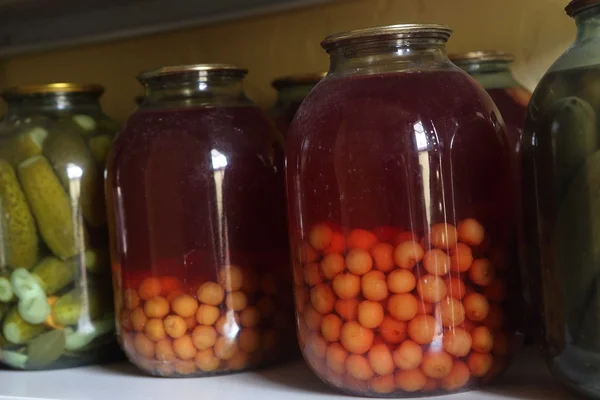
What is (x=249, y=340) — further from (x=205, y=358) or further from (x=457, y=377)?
(x=457, y=377)

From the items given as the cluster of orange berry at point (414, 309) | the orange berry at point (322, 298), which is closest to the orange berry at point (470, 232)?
the cluster of orange berry at point (414, 309)

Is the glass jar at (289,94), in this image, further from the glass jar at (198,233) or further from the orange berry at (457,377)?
the orange berry at (457,377)

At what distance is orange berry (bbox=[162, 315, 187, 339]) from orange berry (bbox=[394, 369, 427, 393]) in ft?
0.62

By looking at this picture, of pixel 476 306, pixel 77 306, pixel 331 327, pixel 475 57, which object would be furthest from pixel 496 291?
pixel 77 306

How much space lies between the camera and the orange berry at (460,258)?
54 centimetres

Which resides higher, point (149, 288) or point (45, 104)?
point (45, 104)

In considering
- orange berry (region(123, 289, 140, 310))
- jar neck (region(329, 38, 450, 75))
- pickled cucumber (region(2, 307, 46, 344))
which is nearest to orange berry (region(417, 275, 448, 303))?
jar neck (region(329, 38, 450, 75))

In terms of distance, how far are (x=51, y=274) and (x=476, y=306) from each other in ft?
1.25

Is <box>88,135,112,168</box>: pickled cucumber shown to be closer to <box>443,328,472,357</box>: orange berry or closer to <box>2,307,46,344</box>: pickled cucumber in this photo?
<box>2,307,46,344</box>: pickled cucumber

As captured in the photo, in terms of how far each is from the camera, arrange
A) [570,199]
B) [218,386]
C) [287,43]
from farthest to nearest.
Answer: [287,43] → [218,386] → [570,199]

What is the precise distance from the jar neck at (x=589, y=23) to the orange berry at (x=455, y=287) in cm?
18

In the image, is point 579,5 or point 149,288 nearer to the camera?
point 579,5

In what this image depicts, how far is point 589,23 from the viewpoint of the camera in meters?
0.51

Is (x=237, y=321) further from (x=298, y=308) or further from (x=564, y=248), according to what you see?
(x=564, y=248)
